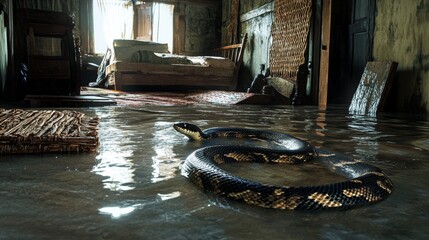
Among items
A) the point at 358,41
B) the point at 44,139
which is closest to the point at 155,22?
the point at 358,41

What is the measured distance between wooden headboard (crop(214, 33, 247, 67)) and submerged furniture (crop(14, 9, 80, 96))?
243 inches

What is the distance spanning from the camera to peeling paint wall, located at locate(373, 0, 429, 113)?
6039mm

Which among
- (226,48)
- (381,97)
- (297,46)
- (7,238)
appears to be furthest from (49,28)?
(226,48)

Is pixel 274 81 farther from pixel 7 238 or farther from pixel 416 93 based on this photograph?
pixel 7 238

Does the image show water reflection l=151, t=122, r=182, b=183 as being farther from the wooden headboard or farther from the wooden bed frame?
the wooden headboard

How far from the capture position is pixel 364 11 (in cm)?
784

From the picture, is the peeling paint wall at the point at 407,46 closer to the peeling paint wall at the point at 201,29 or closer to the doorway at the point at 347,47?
the doorway at the point at 347,47

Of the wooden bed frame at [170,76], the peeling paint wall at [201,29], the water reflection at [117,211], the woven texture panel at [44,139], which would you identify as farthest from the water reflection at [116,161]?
the peeling paint wall at [201,29]

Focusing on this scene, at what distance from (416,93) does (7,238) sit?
21.3ft

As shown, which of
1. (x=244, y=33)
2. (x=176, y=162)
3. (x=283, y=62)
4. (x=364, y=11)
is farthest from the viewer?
(x=244, y=33)

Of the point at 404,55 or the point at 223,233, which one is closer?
the point at 223,233

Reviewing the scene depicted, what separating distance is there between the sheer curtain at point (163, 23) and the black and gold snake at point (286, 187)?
13.1m

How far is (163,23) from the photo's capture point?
14898 mm

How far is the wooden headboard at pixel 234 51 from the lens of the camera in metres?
12.2
